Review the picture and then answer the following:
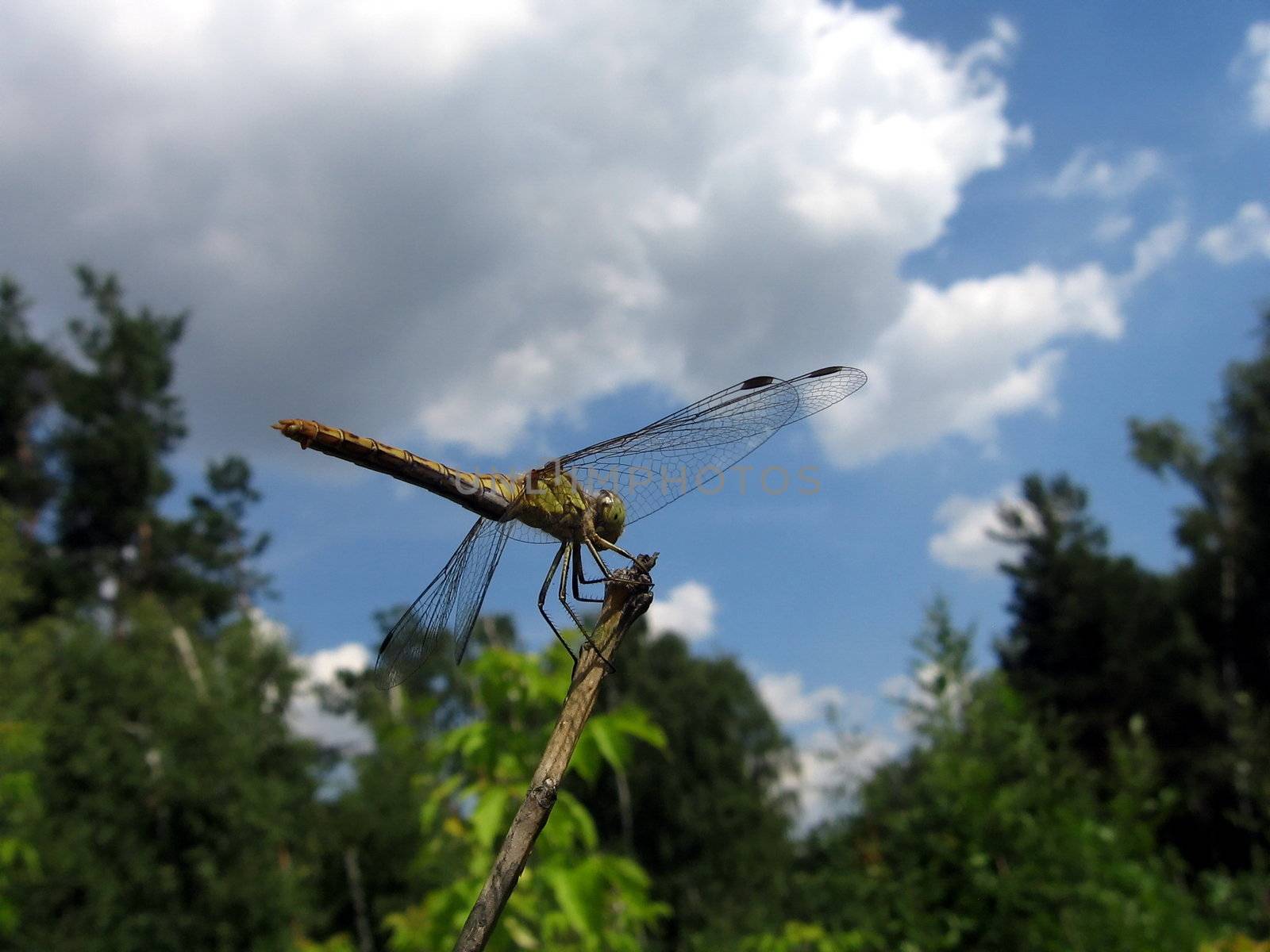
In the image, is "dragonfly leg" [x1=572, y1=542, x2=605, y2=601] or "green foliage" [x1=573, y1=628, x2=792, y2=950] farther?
"green foliage" [x1=573, y1=628, x2=792, y2=950]

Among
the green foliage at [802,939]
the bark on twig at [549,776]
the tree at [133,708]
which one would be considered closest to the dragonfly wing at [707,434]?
the bark on twig at [549,776]

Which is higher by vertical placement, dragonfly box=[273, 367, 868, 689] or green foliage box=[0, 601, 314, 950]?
green foliage box=[0, 601, 314, 950]

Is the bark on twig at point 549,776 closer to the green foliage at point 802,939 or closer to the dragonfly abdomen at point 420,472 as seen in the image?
the dragonfly abdomen at point 420,472

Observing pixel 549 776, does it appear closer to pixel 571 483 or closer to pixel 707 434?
pixel 571 483

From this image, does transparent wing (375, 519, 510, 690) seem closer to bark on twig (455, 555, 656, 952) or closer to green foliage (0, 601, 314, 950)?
bark on twig (455, 555, 656, 952)

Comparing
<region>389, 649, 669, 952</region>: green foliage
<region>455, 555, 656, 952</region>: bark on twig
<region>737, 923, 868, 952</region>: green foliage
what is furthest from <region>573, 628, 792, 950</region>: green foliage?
<region>455, 555, 656, 952</region>: bark on twig

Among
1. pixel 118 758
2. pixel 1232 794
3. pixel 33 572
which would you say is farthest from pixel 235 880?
pixel 1232 794

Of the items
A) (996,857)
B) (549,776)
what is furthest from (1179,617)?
(549,776)
